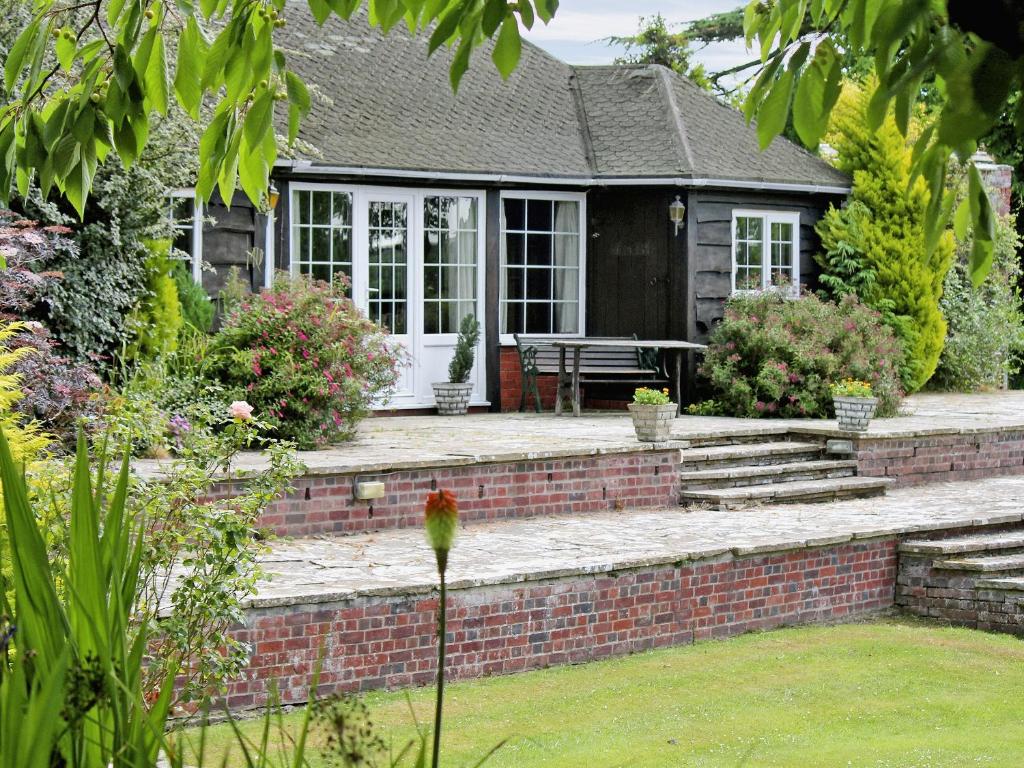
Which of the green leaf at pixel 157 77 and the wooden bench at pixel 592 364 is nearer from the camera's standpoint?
the green leaf at pixel 157 77

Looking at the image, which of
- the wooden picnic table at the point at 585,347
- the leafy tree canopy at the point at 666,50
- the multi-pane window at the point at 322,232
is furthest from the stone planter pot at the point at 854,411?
the leafy tree canopy at the point at 666,50

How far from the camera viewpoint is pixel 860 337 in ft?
49.2

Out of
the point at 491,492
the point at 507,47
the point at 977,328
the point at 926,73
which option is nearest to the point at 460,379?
the point at 491,492

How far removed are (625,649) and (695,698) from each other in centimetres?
122

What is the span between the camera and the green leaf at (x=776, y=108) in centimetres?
303

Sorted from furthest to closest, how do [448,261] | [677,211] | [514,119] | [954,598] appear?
[514,119]
[677,211]
[448,261]
[954,598]

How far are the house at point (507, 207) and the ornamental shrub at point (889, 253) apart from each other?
35cm

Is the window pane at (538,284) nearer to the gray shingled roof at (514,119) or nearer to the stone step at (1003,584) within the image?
the gray shingled roof at (514,119)

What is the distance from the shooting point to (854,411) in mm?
12539

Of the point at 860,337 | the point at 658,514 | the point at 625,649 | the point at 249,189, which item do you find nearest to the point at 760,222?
the point at 860,337

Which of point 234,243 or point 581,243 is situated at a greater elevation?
point 581,243

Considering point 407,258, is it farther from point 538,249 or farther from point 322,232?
point 538,249

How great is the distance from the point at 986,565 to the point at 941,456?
378 cm

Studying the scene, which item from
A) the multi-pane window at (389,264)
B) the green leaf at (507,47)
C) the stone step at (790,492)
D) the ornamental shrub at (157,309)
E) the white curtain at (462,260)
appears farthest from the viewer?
the white curtain at (462,260)
